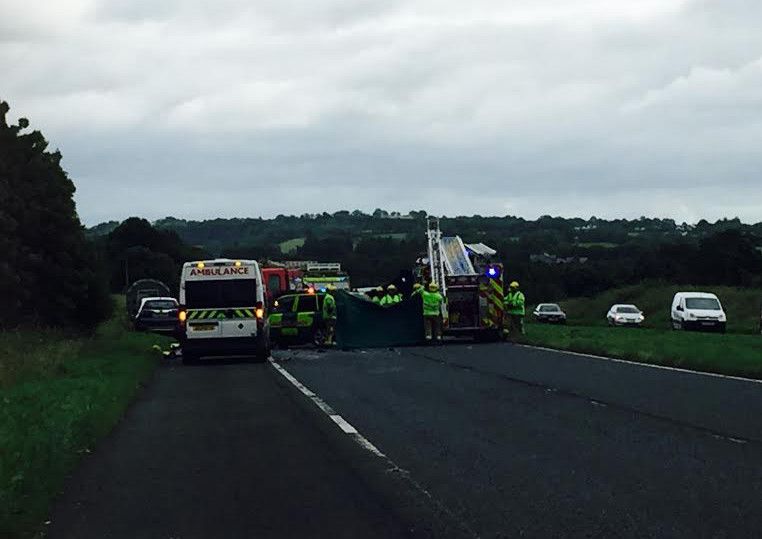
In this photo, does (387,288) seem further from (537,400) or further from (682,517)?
(682,517)

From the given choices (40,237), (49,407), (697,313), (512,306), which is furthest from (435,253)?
(49,407)

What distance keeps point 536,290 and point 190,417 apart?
264ft

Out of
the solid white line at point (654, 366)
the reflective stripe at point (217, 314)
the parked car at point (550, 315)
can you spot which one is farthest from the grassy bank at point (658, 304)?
the reflective stripe at point (217, 314)

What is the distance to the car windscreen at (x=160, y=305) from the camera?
46.7 metres

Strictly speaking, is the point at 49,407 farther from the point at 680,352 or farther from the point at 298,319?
the point at 298,319

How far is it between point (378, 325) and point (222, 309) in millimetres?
6878

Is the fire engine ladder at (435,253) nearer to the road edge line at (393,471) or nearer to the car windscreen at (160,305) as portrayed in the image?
the car windscreen at (160,305)

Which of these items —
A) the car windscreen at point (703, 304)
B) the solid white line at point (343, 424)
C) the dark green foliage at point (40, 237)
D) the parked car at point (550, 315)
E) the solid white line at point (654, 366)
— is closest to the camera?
the solid white line at point (343, 424)

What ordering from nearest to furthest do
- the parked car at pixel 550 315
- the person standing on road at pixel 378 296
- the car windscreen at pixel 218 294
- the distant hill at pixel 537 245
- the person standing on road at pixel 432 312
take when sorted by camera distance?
the car windscreen at pixel 218 294, the person standing on road at pixel 432 312, the person standing on road at pixel 378 296, the parked car at pixel 550 315, the distant hill at pixel 537 245

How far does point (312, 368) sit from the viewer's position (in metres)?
25.6

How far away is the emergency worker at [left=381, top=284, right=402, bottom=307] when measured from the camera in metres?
34.7

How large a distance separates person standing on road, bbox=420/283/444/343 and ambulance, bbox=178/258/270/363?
5743 mm

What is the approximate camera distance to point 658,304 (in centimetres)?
6881

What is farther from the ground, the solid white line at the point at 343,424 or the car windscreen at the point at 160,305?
the car windscreen at the point at 160,305
